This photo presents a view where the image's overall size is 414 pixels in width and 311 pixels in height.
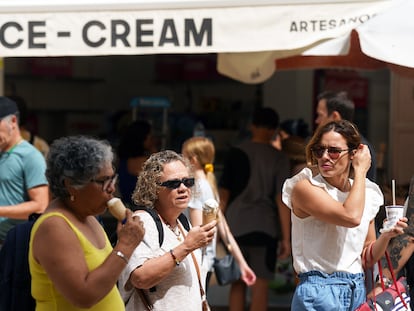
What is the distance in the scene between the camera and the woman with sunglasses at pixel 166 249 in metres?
4.28

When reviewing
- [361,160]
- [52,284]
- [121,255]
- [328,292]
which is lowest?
[328,292]

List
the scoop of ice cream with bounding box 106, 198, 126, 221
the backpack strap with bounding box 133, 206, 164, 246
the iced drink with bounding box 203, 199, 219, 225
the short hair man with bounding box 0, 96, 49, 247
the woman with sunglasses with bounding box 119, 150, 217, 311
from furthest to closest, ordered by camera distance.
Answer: the short hair man with bounding box 0, 96, 49, 247 → the iced drink with bounding box 203, 199, 219, 225 → the backpack strap with bounding box 133, 206, 164, 246 → the woman with sunglasses with bounding box 119, 150, 217, 311 → the scoop of ice cream with bounding box 106, 198, 126, 221

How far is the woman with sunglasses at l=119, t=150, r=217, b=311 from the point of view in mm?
4281

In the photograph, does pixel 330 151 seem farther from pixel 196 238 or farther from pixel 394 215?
pixel 196 238

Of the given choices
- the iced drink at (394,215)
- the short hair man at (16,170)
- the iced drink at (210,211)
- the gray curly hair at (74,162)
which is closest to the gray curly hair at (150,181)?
the iced drink at (210,211)

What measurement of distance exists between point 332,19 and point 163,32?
1053 mm

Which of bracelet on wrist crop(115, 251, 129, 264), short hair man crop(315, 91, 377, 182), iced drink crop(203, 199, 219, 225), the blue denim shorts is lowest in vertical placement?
the blue denim shorts

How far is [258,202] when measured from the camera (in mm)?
7797

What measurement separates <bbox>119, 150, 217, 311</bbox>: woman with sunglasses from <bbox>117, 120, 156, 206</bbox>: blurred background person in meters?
3.03

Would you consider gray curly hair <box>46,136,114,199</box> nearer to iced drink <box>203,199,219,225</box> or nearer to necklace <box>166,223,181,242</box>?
necklace <box>166,223,181,242</box>

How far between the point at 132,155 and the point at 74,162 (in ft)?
13.5

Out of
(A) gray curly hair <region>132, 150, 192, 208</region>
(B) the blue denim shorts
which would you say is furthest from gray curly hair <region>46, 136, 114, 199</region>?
(B) the blue denim shorts

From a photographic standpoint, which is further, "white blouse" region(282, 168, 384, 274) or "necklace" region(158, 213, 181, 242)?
"white blouse" region(282, 168, 384, 274)

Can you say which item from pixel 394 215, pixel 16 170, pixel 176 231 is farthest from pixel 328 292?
pixel 16 170
